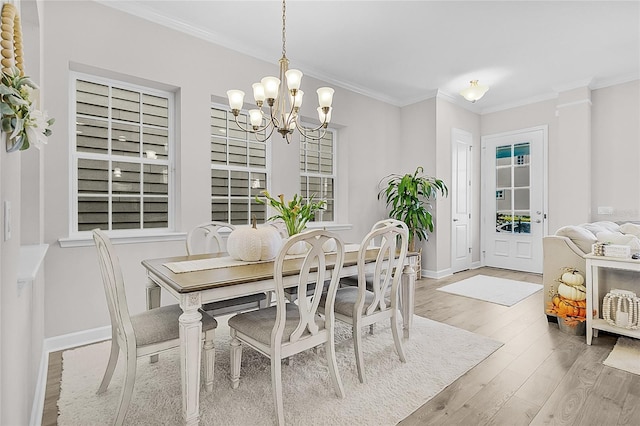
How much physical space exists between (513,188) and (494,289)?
6.97 feet

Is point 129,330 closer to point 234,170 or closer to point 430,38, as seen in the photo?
point 234,170

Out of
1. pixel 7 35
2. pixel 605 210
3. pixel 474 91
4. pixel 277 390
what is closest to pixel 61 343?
pixel 277 390

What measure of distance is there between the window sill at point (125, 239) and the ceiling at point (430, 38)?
6.41ft

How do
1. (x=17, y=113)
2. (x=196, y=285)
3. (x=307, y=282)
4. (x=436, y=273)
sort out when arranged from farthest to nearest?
(x=436, y=273), (x=307, y=282), (x=196, y=285), (x=17, y=113)

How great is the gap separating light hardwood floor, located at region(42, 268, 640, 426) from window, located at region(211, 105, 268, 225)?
1.91 m

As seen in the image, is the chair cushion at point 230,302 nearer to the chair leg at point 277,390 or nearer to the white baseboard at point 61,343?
the chair leg at point 277,390

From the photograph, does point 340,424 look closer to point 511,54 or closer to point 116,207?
point 116,207

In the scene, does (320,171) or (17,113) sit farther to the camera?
(320,171)

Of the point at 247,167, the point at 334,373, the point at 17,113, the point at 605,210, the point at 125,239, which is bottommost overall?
the point at 334,373

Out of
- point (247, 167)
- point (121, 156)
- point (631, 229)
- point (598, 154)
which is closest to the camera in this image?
point (121, 156)

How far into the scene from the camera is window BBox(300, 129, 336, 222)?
4465 mm

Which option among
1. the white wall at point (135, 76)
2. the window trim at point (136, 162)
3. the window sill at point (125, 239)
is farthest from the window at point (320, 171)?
the window sill at point (125, 239)

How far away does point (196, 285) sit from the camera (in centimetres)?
159

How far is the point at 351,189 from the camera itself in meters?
4.81
